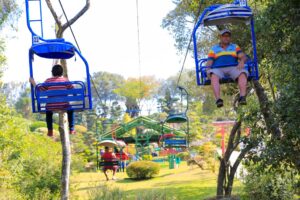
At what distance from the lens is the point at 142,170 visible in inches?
870

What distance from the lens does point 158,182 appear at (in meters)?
20.5

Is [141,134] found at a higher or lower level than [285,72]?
lower

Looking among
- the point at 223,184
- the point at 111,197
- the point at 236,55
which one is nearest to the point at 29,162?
the point at 111,197

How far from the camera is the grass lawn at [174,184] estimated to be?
15.9 m

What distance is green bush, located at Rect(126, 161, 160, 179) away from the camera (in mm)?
22109

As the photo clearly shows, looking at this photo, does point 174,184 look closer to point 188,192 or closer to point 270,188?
point 188,192

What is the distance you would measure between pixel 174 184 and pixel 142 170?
3.24 m

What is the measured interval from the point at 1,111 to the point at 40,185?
312 centimetres

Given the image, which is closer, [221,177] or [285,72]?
[285,72]

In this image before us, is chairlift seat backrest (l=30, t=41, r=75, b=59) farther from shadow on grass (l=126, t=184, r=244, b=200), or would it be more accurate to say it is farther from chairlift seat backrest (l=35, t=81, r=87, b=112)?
shadow on grass (l=126, t=184, r=244, b=200)

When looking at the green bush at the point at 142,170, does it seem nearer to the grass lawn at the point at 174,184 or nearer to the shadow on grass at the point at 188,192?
the grass lawn at the point at 174,184

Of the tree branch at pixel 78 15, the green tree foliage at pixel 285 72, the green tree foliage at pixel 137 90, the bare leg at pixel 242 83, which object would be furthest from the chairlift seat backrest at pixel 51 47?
the green tree foliage at pixel 137 90

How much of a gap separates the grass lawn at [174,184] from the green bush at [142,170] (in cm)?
37

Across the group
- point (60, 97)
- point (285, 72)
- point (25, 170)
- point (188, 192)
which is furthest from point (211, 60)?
point (188, 192)
